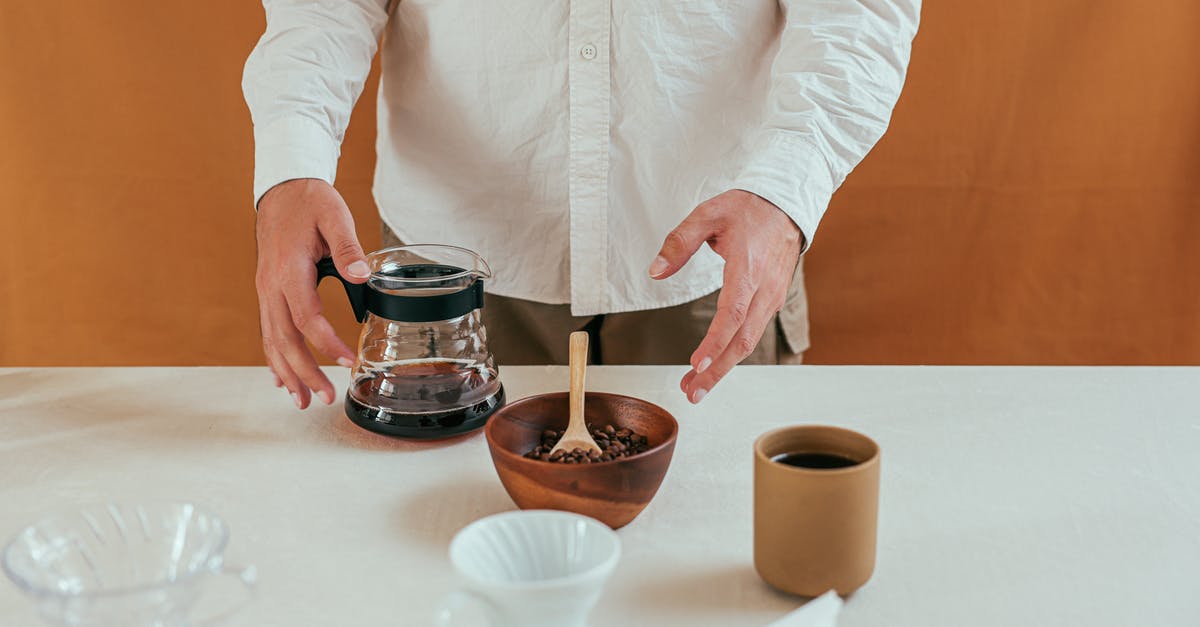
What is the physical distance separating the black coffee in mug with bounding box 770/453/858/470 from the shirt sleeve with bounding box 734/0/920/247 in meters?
0.38

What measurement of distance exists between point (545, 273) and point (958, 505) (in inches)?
27.0

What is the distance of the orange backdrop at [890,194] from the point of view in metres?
1.91

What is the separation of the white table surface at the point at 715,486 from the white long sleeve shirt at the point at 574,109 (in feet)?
0.78

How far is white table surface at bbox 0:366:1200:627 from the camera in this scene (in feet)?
2.64

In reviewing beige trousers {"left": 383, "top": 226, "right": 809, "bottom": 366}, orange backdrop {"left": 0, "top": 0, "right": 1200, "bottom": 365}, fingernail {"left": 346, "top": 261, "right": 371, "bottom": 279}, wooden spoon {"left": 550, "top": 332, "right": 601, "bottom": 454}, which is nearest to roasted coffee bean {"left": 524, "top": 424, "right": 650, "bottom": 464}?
wooden spoon {"left": 550, "top": 332, "right": 601, "bottom": 454}

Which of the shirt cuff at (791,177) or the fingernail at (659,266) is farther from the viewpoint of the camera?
the shirt cuff at (791,177)

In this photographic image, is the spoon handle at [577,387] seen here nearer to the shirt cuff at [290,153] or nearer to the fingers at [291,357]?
the fingers at [291,357]

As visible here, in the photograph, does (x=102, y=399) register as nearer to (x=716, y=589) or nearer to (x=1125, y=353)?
(x=716, y=589)

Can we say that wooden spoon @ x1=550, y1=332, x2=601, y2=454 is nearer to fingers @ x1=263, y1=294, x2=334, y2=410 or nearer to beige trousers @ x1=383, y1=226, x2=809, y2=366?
fingers @ x1=263, y1=294, x2=334, y2=410

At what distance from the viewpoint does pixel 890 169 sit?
77.2 inches

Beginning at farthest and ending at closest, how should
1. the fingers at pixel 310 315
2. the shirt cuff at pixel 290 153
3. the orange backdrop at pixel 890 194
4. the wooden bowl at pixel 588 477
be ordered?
the orange backdrop at pixel 890 194 → the shirt cuff at pixel 290 153 → the fingers at pixel 310 315 → the wooden bowl at pixel 588 477

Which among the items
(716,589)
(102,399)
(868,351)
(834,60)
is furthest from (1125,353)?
(102,399)

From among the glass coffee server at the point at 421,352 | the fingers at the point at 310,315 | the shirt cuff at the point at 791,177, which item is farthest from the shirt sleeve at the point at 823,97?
the fingers at the point at 310,315

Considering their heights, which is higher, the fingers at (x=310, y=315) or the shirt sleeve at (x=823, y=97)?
the shirt sleeve at (x=823, y=97)
